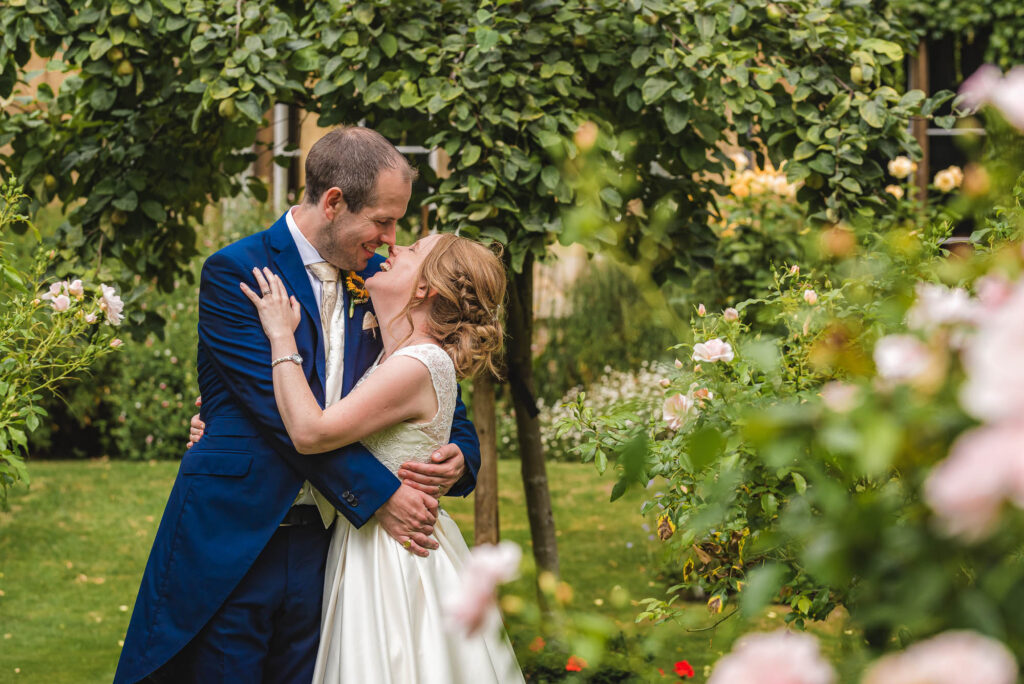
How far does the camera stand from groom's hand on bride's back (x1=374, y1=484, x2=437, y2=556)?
219 centimetres

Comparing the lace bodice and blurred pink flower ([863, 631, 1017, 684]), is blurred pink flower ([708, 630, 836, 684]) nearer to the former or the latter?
blurred pink flower ([863, 631, 1017, 684])

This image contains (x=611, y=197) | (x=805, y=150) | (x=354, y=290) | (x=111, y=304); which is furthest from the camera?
(x=805, y=150)

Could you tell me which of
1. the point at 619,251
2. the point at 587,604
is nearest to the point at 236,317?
the point at 619,251

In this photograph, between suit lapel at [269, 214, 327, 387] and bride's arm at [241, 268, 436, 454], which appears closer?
bride's arm at [241, 268, 436, 454]

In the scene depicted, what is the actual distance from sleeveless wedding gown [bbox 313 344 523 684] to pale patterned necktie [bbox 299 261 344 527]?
0.18 feet

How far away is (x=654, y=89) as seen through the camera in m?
2.94

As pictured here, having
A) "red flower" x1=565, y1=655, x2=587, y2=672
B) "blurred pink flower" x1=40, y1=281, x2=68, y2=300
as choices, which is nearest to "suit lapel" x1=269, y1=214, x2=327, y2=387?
"blurred pink flower" x1=40, y1=281, x2=68, y2=300

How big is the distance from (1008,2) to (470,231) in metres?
6.48

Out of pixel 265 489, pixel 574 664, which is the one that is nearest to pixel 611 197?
pixel 265 489

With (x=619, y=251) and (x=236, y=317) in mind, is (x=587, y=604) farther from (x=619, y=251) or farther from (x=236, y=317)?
(x=236, y=317)

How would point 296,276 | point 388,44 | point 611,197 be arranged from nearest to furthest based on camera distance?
point 296,276 → point 611,197 → point 388,44

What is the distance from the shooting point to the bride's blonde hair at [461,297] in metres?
2.30

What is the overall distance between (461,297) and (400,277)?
0.53 feet

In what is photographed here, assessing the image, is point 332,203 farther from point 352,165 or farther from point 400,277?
point 400,277
